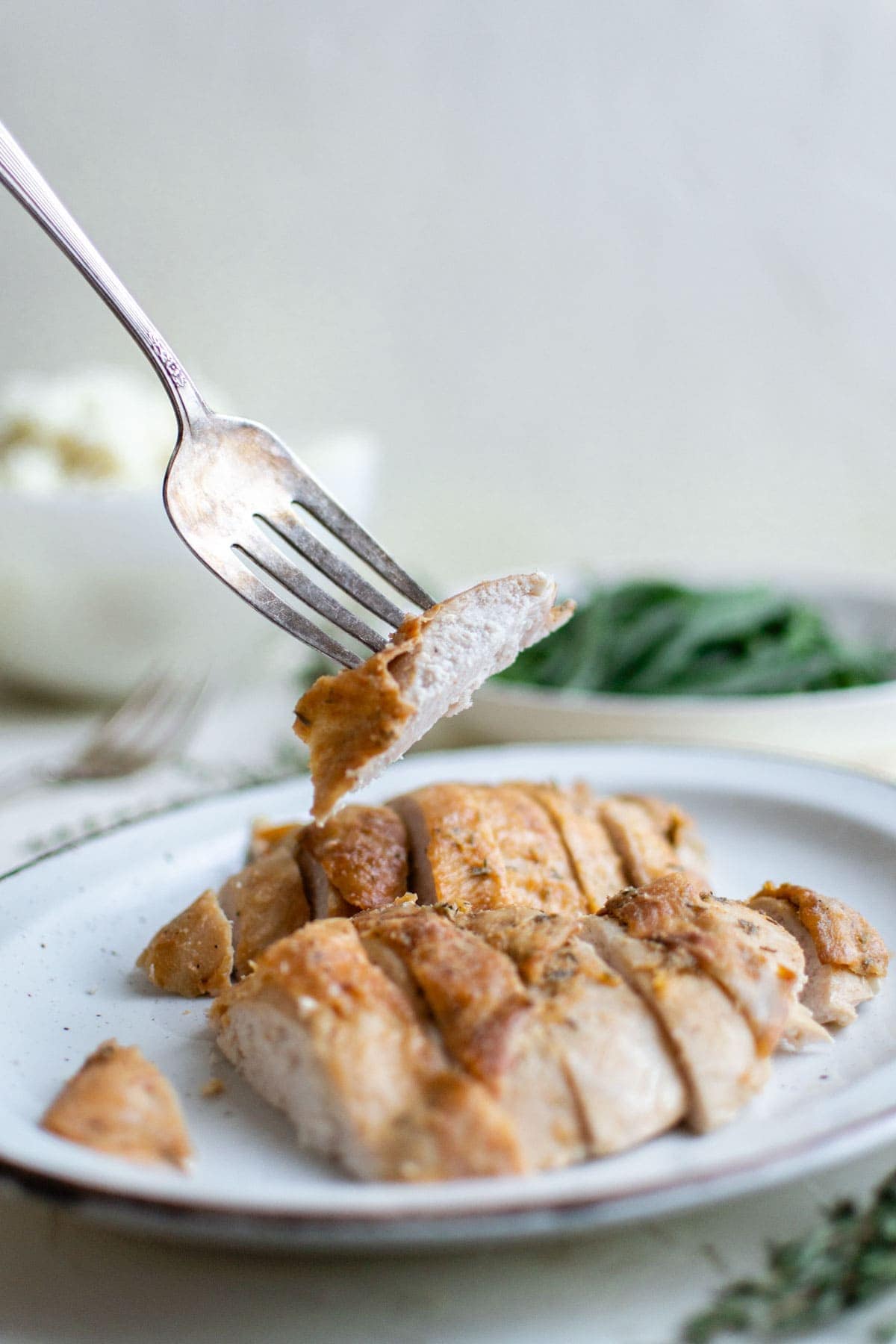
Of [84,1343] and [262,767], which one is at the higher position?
[262,767]

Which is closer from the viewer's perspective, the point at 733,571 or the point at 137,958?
the point at 137,958

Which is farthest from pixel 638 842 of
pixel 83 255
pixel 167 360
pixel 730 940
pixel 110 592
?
pixel 110 592

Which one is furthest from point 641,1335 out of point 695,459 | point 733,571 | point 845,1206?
point 695,459

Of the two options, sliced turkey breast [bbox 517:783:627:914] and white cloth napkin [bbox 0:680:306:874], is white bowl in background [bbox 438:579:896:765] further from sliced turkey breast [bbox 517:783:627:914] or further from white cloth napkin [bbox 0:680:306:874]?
sliced turkey breast [bbox 517:783:627:914]

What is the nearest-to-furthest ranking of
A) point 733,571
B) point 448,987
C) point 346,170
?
1. point 448,987
2. point 733,571
3. point 346,170

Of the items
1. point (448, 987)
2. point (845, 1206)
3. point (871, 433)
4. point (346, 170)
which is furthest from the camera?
point (871, 433)

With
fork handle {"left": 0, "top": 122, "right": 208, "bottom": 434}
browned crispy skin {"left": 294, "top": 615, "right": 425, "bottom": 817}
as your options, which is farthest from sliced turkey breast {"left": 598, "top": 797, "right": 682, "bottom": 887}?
fork handle {"left": 0, "top": 122, "right": 208, "bottom": 434}

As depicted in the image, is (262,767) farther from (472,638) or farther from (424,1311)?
(424,1311)

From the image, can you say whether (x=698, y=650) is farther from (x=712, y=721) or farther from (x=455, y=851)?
(x=455, y=851)
